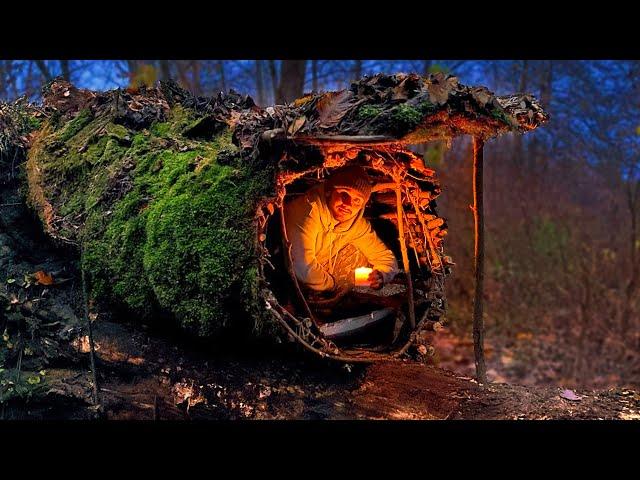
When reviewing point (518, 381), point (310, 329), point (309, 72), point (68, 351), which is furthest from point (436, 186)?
→ point (309, 72)

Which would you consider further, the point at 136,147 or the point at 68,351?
the point at 136,147

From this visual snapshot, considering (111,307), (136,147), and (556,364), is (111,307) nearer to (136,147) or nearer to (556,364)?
(136,147)

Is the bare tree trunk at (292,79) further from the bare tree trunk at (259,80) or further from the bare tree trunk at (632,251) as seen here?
the bare tree trunk at (632,251)

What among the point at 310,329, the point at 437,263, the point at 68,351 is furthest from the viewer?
the point at 437,263

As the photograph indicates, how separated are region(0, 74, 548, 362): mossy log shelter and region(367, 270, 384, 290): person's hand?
0.71 ft

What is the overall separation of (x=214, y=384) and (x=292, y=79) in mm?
6221

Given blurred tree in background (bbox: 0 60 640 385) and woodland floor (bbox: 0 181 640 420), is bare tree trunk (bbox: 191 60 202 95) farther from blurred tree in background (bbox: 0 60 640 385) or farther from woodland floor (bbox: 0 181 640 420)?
woodland floor (bbox: 0 181 640 420)

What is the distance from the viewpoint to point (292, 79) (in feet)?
30.0

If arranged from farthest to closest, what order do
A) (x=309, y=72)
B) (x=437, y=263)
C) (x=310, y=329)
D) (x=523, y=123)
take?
(x=309, y=72) < (x=437, y=263) < (x=310, y=329) < (x=523, y=123)

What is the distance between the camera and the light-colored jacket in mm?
4695

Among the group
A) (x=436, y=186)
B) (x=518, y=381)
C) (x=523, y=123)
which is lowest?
(x=518, y=381)

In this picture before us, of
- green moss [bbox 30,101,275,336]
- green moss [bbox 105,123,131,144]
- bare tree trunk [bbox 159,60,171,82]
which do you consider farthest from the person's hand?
bare tree trunk [bbox 159,60,171,82]

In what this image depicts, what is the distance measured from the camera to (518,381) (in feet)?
27.0
